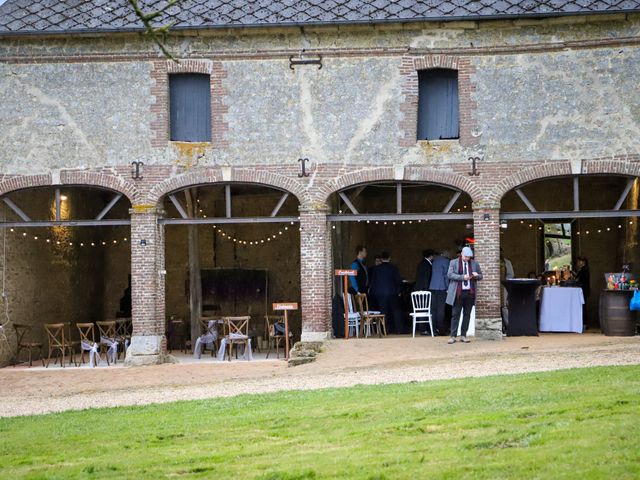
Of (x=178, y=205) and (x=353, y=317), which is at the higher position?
(x=178, y=205)

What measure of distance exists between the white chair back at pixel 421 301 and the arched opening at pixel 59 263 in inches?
224

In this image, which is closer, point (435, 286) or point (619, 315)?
point (619, 315)

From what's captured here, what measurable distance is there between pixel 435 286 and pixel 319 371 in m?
4.97

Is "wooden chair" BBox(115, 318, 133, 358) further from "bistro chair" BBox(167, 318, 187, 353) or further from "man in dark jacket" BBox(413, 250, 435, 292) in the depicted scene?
"man in dark jacket" BBox(413, 250, 435, 292)

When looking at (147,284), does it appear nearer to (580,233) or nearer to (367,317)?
(367,317)

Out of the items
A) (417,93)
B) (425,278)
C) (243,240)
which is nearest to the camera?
(417,93)

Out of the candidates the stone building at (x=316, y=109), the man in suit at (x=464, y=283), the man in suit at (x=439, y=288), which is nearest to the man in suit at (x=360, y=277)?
the stone building at (x=316, y=109)

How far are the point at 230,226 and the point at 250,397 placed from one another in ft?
42.5

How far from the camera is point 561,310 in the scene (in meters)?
21.3

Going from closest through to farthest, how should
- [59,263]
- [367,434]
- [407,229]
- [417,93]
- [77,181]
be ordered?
[367,434]
[417,93]
[77,181]
[59,263]
[407,229]

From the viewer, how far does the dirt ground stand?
15.4 meters

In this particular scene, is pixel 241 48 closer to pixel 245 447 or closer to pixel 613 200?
pixel 613 200

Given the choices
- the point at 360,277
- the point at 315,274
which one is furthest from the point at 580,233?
the point at 315,274

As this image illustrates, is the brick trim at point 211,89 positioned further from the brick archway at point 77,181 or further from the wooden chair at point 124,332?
the wooden chair at point 124,332
